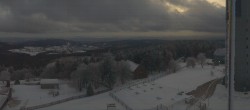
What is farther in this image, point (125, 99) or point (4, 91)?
point (4, 91)

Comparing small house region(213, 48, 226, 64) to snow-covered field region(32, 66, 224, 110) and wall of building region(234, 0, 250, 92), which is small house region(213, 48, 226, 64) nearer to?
snow-covered field region(32, 66, 224, 110)

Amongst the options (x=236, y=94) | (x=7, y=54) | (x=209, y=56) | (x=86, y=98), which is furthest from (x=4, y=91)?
(x=7, y=54)

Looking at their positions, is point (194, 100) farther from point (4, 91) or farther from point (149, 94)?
point (4, 91)

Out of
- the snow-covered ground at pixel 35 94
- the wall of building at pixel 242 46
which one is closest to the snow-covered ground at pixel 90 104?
the snow-covered ground at pixel 35 94

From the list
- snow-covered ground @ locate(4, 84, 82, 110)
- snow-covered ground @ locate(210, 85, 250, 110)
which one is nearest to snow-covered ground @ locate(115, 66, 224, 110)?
snow-covered ground @ locate(210, 85, 250, 110)

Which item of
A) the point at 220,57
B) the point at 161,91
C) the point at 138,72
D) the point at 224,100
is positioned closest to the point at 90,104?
the point at 161,91

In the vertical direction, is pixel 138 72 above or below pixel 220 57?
below

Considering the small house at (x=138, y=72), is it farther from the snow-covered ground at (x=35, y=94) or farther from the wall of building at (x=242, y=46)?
the wall of building at (x=242, y=46)

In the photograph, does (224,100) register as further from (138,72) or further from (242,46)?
(138,72)

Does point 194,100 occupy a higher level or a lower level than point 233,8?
lower
